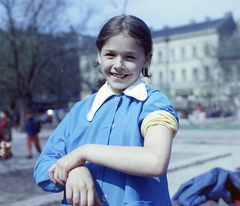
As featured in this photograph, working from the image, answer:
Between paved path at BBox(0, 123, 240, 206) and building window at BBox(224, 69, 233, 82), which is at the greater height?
building window at BBox(224, 69, 233, 82)

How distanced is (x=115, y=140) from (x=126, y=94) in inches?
5.9

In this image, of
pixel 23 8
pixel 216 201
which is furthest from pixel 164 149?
pixel 23 8

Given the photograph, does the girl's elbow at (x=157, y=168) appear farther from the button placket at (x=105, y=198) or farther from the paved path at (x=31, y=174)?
the paved path at (x=31, y=174)

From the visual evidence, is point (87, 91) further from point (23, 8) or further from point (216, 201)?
point (23, 8)

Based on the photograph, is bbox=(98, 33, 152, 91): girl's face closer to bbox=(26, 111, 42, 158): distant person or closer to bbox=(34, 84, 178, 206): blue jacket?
bbox=(34, 84, 178, 206): blue jacket

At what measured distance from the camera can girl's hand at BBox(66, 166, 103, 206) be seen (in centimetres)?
78

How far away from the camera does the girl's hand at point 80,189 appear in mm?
779

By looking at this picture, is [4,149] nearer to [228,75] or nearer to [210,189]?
[210,189]

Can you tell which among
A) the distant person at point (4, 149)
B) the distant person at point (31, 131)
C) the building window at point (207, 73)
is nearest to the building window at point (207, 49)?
the building window at point (207, 73)

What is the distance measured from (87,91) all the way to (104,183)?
154 cm

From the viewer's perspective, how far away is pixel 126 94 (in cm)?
91

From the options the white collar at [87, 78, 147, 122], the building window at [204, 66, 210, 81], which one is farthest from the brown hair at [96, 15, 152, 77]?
the building window at [204, 66, 210, 81]

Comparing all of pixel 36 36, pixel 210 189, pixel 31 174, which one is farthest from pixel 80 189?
pixel 31 174

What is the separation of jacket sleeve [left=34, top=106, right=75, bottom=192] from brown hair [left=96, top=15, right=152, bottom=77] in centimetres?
29
